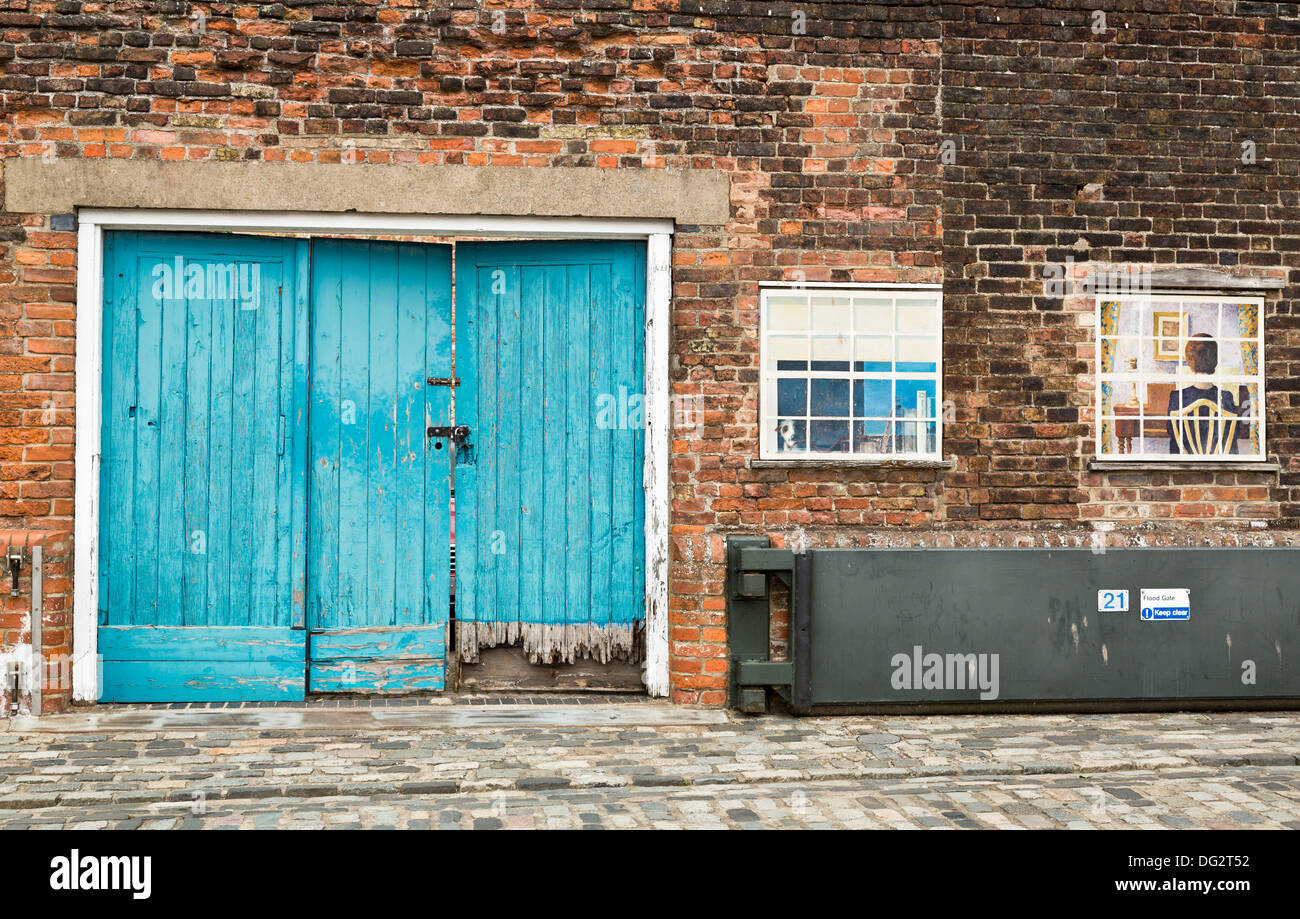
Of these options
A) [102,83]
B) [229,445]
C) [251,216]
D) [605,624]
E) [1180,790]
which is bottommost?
[1180,790]

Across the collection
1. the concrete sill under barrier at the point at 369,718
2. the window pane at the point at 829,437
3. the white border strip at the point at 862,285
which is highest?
the white border strip at the point at 862,285

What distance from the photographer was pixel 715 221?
Answer: 23.4ft

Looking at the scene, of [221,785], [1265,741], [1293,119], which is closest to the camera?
[221,785]

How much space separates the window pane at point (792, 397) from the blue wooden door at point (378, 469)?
1.90 m

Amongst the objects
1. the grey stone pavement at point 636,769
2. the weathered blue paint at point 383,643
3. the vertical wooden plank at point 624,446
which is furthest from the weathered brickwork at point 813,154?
the weathered blue paint at point 383,643

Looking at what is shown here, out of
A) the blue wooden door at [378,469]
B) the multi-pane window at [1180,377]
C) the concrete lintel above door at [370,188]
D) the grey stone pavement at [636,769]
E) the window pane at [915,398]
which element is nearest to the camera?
the grey stone pavement at [636,769]

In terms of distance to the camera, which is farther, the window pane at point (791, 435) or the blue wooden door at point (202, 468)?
the window pane at point (791, 435)

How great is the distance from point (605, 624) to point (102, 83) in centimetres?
407

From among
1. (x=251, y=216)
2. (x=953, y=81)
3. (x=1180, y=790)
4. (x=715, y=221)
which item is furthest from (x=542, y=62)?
(x=1180, y=790)

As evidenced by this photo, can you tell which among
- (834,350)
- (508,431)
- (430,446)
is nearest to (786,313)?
(834,350)

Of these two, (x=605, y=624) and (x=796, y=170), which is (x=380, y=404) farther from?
(x=796, y=170)

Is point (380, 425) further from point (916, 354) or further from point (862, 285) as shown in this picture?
point (916, 354)

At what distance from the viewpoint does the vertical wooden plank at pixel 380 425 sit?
7164mm

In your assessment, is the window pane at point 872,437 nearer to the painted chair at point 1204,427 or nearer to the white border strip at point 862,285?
the white border strip at point 862,285
